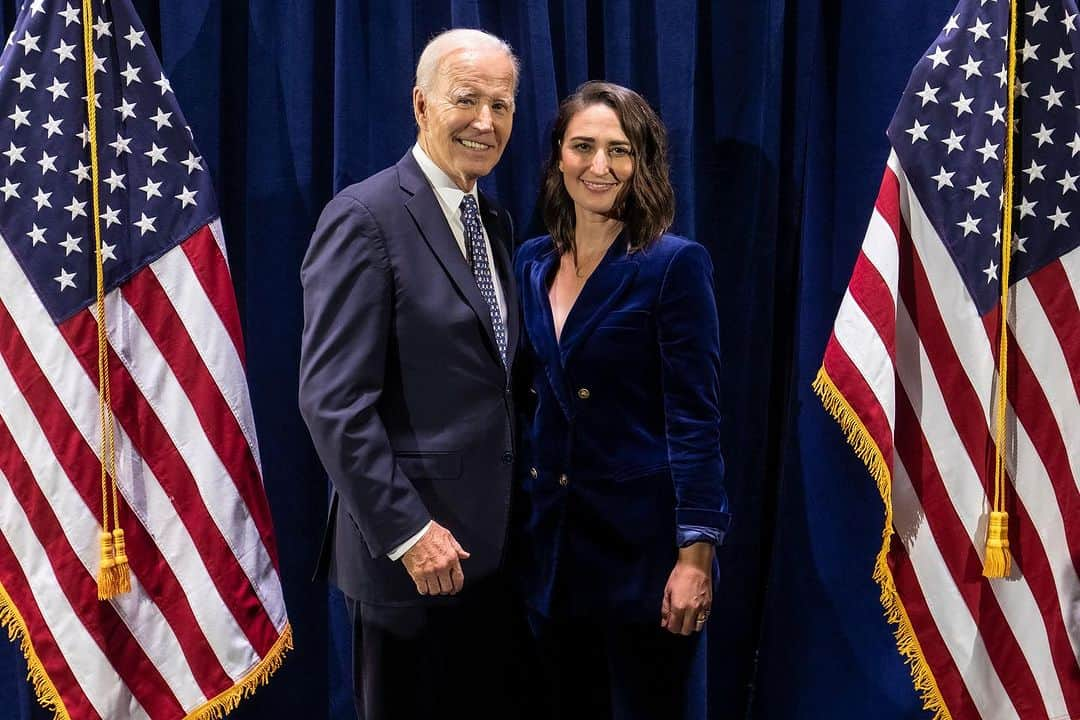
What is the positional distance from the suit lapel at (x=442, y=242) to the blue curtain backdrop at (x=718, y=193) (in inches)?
26.6

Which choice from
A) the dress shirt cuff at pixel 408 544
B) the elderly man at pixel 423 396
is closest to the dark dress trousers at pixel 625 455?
the elderly man at pixel 423 396

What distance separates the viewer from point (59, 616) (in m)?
2.45

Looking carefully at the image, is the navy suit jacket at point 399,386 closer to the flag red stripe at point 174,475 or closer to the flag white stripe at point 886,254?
the flag red stripe at point 174,475

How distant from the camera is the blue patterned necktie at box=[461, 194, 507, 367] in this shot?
2.27m

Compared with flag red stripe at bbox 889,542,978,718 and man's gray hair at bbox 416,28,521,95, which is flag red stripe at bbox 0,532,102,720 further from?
flag red stripe at bbox 889,542,978,718

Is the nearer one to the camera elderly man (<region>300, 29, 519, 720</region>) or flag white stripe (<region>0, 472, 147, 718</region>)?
elderly man (<region>300, 29, 519, 720</region>)

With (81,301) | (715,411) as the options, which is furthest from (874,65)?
(81,301)

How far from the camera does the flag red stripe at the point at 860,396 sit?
97.0 inches

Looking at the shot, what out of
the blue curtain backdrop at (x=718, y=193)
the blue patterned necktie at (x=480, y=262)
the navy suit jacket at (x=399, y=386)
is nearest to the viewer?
the navy suit jacket at (x=399, y=386)

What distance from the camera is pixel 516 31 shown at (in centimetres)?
289

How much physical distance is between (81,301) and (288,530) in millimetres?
861

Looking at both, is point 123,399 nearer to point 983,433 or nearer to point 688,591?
point 688,591

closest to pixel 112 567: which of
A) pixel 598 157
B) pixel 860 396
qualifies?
pixel 598 157

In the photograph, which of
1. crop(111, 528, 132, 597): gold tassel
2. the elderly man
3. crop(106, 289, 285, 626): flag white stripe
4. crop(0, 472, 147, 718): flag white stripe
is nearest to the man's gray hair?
the elderly man
